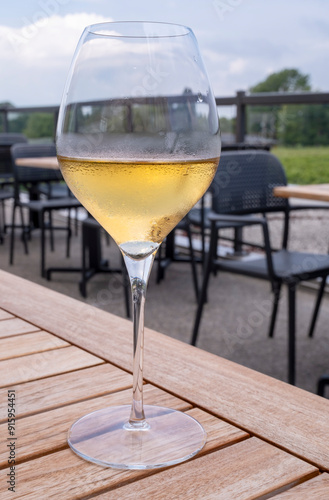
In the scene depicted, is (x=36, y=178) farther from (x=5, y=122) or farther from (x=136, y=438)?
(x=136, y=438)

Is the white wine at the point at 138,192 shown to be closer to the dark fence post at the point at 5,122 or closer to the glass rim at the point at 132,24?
Result: the glass rim at the point at 132,24

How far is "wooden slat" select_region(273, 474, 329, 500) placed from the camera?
31 cm

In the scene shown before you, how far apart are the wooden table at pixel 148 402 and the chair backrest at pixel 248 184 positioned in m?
1.83

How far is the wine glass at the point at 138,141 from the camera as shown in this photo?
341mm

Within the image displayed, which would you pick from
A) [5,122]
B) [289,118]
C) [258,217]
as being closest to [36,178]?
[289,118]

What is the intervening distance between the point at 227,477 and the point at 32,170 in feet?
14.0

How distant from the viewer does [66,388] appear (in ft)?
1.47

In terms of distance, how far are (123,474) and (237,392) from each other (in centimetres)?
14

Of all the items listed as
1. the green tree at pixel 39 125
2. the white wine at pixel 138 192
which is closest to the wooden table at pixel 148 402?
the white wine at pixel 138 192

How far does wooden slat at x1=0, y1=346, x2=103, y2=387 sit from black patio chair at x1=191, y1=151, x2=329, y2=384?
1.66 m

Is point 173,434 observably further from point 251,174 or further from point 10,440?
point 251,174

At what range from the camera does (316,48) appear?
12.2ft

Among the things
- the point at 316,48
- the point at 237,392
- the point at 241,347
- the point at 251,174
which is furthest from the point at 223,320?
the point at 237,392

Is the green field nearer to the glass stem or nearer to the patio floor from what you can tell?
the patio floor
